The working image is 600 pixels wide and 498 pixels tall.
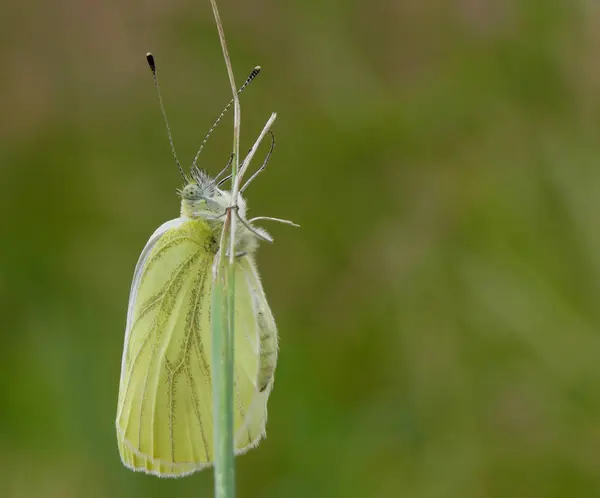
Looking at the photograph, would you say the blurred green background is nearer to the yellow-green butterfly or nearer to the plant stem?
the yellow-green butterfly

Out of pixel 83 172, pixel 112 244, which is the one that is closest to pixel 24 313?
pixel 112 244

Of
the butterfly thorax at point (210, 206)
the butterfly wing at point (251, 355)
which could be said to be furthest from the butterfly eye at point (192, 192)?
the butterfly wing at point (251, 355)

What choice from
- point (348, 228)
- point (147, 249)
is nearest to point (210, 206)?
point (147, 249)

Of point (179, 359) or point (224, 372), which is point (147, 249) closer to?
point (179, 359)

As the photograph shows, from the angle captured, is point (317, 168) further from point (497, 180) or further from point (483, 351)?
point (483, 351)

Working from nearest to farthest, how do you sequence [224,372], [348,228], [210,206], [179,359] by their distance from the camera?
1. [224,372]
2. [210,206]
3. [179,359]
4. [348,228]

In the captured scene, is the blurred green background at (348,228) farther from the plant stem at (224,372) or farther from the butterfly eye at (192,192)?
the plant stem at (224,372)

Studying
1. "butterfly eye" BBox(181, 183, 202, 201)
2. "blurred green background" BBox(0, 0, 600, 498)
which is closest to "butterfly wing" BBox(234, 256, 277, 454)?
"butterfly eye" BBox(181, 183, 202, 201)
